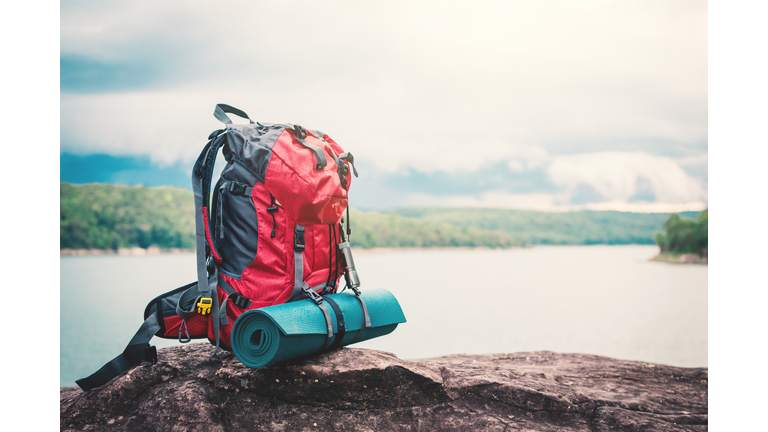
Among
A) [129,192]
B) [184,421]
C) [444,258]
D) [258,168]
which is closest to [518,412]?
[184,421]

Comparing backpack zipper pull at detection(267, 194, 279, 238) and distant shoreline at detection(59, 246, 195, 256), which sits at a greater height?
backpack zipper pull at detection(267, 194, 279, 238)

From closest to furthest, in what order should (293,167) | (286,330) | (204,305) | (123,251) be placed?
(286,330)
(293,167)
(204,305)
(123,251)

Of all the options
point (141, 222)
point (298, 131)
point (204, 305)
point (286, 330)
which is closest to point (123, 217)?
point (141, 222)

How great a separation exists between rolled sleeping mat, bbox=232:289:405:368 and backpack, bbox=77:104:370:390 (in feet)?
0.22

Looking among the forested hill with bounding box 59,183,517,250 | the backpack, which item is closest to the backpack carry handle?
the backpack

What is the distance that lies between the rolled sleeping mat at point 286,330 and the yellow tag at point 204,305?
319 mm

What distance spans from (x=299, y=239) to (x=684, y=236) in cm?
2589

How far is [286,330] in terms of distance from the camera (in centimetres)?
213

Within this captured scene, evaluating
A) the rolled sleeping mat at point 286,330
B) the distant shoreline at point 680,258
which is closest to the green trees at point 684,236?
the distant shoreline at point 680,258

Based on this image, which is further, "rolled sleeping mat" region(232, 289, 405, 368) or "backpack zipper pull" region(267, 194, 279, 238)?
"backpack zipper pull" region(267, 194, 279, 238)

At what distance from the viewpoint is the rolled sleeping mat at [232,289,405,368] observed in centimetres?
218

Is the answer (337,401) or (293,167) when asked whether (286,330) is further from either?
(293,167)

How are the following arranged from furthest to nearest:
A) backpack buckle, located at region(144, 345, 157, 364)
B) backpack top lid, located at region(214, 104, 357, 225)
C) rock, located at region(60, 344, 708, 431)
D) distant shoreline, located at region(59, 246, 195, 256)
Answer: distant shoreline, located at region(59, 246, 195, 256)
backpack buckle, located at region(144, 345, 157, 364)
backpack top lid, located at region(214, 104, 357, 225)
rock, located at region(60, 344, 708, 431)

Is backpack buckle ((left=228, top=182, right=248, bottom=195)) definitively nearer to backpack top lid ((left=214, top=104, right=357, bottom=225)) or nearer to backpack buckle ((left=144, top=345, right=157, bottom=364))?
backpack top lid ((left=214, top=104, right=357, bottom=225))
